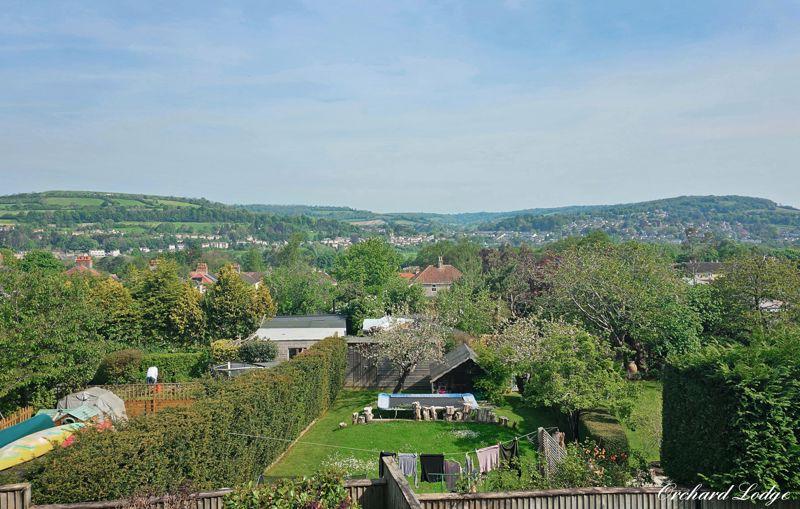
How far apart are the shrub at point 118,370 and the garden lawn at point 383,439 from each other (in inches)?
438

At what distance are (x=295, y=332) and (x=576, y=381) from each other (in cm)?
1936

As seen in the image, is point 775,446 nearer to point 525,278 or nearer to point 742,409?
point 742,409

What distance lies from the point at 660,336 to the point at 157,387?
73.6ft

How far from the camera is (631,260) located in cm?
3169

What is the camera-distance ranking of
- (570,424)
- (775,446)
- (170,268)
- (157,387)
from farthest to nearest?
(170,268)
(157,387)
(570,424)
(775,446)

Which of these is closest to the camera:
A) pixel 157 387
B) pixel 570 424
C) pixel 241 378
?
pixel 241 378

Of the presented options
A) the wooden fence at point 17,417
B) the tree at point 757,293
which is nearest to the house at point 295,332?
the wooden fence at point 17,417

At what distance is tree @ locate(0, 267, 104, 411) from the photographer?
2206 cm

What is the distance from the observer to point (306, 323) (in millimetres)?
35469

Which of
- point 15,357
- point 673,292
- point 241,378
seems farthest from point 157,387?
point 673,292

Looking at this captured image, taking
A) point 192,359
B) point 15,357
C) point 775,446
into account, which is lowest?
point 192,359

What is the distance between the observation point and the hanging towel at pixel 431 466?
13.9m

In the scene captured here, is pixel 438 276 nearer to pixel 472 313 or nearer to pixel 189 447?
pixel 472 313

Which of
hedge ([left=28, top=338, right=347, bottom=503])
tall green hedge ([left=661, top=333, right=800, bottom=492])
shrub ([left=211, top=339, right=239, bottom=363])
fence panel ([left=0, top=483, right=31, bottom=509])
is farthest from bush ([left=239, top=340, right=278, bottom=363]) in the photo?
tall green hedge ([left=661, top=333, right=800, bottom=492])
